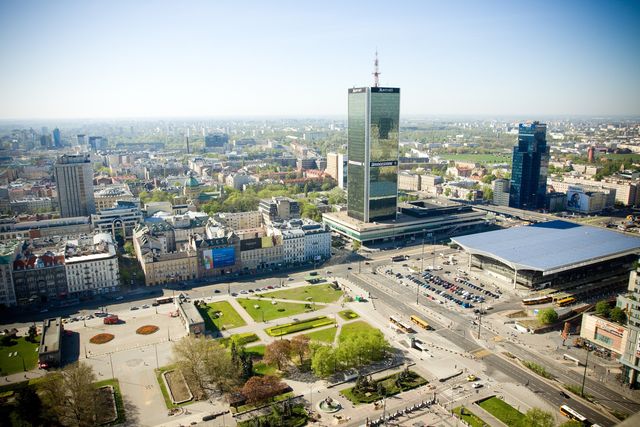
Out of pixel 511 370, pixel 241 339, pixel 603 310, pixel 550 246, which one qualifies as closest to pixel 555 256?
pixel 550 246

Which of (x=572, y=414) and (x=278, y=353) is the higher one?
(x=278, y=353)

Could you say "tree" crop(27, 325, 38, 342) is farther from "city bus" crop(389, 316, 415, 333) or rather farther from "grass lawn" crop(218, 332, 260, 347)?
"city bus" crop(389, 316, 415, 333)

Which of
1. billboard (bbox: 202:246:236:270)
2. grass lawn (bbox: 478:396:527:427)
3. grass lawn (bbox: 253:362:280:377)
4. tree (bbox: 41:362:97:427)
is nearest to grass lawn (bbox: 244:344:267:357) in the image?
grass lawn (bbox: 253:362:280:377)

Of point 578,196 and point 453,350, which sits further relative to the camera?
point 578,196

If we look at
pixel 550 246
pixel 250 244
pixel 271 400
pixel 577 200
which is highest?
pixel 550 246

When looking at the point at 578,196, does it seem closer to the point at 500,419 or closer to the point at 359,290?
the point at 359,290

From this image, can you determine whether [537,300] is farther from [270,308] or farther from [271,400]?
[271,400]

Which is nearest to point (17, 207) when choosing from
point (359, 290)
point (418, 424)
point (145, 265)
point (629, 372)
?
point (145, 265)
